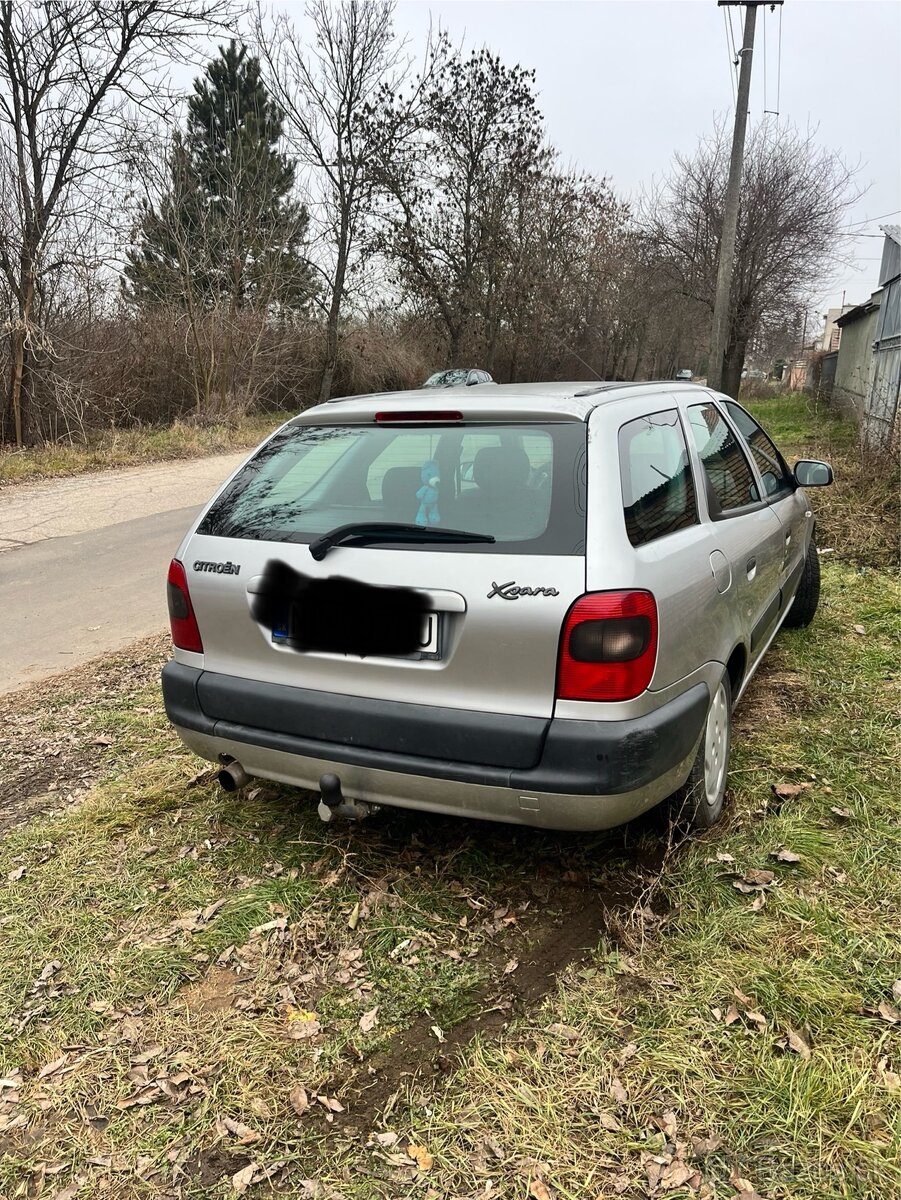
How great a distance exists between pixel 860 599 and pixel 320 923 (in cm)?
496

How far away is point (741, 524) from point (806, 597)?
2261 millimetres

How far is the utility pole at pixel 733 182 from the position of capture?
15.7m

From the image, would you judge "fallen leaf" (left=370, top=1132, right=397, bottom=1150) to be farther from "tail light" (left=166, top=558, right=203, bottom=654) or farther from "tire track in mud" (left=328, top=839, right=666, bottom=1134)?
"tail light" (left=166, top=558, right=203, bottom=654)

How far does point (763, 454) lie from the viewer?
445cm

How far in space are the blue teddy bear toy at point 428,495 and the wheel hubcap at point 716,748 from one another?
3.93 ft

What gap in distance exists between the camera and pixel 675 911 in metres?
2.66

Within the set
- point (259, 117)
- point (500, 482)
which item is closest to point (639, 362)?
point (259, 117)

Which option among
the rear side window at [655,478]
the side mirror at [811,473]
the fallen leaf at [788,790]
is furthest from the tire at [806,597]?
the rear side window at [655,478]

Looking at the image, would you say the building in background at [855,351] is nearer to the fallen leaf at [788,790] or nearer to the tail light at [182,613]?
the fallen leaf at [788,790]

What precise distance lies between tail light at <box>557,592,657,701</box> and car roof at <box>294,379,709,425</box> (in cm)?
71

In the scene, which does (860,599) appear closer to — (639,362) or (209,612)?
(209,612)

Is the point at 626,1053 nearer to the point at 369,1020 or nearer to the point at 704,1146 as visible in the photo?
the point at 704,1146

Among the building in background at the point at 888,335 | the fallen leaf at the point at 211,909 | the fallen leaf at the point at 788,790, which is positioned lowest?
the fallen leaf at the point at 211,909

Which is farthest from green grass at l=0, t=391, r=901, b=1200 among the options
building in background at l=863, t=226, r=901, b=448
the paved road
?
building in background at l=863, t=226, r=901, b=448
